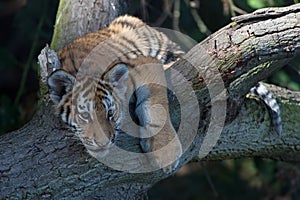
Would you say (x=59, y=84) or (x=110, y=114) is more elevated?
(x=59, y=84)

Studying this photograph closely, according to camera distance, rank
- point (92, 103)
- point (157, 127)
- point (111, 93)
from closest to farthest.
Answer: point (92, 103)
point (111, 93)
point (157, 127)

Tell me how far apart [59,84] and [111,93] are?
0.25m

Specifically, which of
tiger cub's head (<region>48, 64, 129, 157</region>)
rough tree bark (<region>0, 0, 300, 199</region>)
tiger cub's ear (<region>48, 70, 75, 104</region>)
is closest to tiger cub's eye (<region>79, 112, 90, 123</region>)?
tiger cub's head (<region>48, 64, 129, 157</region>)

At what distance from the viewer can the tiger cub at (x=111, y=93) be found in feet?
11.2

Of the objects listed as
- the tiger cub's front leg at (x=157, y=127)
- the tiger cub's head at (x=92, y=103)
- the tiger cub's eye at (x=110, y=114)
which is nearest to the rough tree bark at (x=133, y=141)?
the tiger cub's front leg at (x=157, y=127)

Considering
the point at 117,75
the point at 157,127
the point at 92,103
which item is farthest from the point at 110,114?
the point at 157,127

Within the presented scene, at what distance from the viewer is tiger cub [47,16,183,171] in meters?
3.42

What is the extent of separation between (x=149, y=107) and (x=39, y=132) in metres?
0.59

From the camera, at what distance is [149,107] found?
3.71 m

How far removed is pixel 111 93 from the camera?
11.5ft

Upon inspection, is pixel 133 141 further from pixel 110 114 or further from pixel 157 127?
pixel 110 114

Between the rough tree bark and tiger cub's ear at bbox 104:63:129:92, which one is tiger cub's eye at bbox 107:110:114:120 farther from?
the rough tree bark

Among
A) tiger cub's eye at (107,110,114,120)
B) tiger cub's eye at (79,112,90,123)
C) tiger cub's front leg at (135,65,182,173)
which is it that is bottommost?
tiger cub's front leg at (135,65,182,173)

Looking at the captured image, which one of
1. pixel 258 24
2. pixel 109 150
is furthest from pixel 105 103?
pixel 258 24
